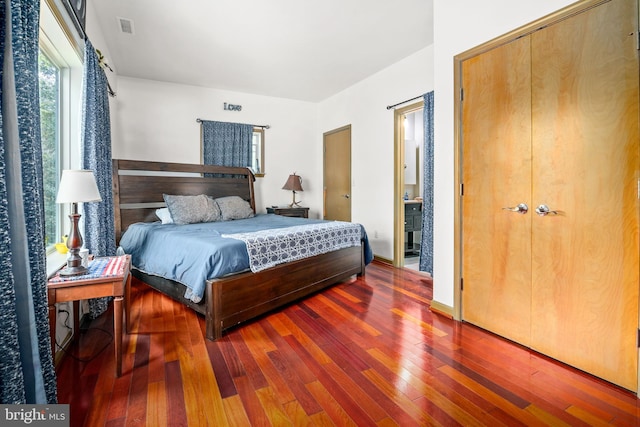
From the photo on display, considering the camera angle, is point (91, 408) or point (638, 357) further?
point (638, 357)

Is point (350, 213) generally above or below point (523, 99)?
below

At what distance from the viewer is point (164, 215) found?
3.68m

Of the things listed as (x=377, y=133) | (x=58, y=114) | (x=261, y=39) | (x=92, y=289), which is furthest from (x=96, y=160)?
(x=377, y=133)

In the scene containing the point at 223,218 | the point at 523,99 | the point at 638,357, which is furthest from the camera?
the point at 223,218

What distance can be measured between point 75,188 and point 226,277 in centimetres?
105

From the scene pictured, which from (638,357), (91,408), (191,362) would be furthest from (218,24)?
(638,357)

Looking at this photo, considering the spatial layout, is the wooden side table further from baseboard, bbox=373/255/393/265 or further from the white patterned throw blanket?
baseboard, bbox=373/255/393/265

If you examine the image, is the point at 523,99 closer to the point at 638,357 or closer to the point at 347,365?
the point at 638,357

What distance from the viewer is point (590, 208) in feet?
5.60

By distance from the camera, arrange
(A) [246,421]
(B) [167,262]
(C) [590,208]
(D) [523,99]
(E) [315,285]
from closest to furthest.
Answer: (A) [246,421], (C) [590,208], (D) [523,99], (B) [167,262], (E) [315,285]

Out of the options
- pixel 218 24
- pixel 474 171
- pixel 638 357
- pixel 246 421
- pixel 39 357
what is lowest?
pixel 246 421

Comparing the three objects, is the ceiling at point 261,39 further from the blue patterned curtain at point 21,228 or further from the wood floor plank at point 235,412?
the wood floor plank at point 235,412

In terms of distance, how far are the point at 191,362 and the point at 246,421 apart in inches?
26.2

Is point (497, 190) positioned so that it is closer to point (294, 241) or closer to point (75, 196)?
point (294, 241)
